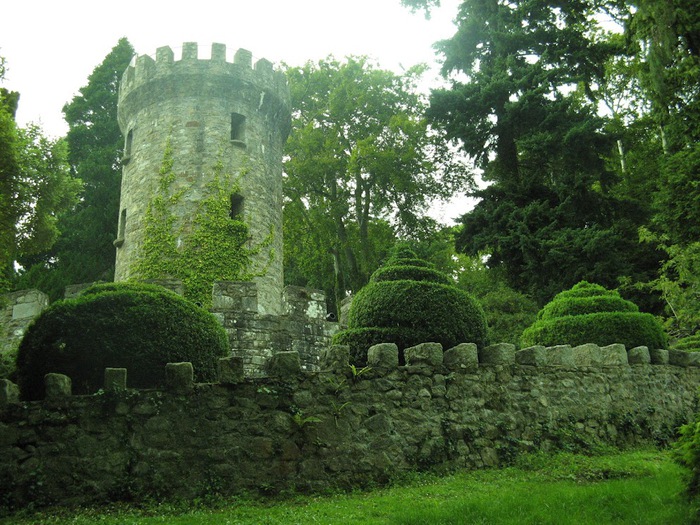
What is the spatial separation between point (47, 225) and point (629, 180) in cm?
1924

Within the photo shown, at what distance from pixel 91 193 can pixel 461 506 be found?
72.4 ft

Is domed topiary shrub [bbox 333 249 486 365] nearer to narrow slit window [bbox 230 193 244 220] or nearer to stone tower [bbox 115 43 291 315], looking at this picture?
stone tower [bbox 115 43 291 315]

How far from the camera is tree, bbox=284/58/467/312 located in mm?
24875

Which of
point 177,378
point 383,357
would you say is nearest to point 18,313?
point 177,378

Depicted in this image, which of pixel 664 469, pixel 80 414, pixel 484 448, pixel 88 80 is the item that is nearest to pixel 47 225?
pixel 80 414

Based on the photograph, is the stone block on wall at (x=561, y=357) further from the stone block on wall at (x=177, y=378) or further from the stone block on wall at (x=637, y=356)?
the stone block on wall at (x=177, y=378)

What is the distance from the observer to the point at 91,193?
24703 mm

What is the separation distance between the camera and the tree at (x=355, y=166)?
2488 cm

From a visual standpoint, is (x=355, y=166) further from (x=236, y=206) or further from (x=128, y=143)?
(x=128, y=143)

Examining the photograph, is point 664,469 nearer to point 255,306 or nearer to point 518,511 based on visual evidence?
point 518,511

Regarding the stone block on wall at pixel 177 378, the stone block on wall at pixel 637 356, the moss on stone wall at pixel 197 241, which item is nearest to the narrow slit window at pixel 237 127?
the moss on stone wall at pixel 197 241

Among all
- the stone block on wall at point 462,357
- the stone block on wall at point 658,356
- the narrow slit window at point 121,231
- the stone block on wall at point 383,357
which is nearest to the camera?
the stone block on wall at point 383,357

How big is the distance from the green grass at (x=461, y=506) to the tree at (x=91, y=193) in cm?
1715

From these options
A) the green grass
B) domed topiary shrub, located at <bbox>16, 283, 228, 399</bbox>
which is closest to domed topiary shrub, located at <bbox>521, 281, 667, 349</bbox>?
the green grass
